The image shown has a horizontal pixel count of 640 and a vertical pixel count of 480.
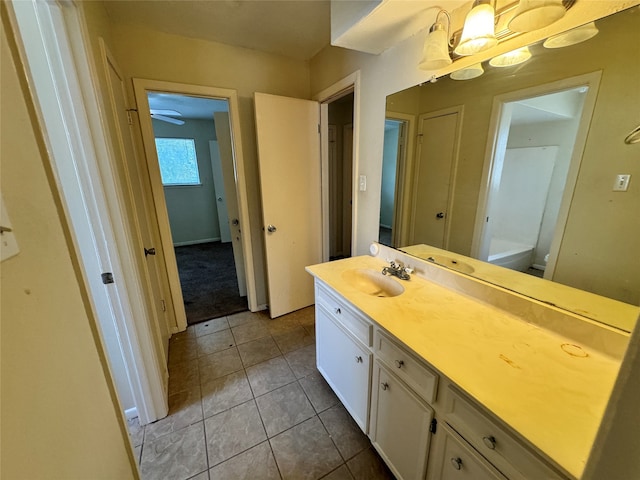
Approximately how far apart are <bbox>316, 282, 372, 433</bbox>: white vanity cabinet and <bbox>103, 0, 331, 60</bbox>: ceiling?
5.94 ft

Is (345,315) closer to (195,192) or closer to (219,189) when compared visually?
(219,189)

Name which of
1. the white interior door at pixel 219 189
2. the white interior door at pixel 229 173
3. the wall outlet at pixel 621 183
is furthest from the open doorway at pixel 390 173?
the white interior door at pixel 219 189

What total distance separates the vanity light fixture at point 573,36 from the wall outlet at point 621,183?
18.2 inches

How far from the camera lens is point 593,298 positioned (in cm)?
88

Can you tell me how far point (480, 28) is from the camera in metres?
0.97

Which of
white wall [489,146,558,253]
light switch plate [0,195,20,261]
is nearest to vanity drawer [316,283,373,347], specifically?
white wall [489,146,558,253]

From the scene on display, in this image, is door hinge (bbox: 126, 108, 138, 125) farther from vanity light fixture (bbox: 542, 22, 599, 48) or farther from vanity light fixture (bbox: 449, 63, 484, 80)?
vanity light fixture (bbox: 542, 22, 599, 48)

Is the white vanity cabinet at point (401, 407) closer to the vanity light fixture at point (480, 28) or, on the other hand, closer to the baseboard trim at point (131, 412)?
the vanity light fixture at point (480, 28)

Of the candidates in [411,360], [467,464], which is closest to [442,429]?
[467,464]

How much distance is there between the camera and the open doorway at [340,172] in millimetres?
3613

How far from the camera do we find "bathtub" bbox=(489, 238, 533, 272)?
1.06 metres

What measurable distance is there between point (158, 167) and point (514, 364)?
8.21 feet

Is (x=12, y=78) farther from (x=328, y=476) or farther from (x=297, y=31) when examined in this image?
(x=297, y=31)

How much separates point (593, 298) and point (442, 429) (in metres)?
0.70
